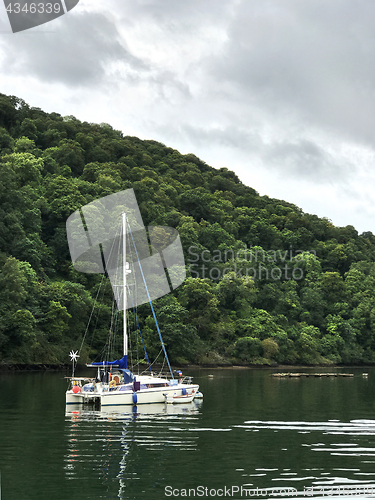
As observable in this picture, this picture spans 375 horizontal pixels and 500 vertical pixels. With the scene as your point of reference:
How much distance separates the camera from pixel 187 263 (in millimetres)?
111062

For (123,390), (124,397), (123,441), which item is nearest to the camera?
(123,441)

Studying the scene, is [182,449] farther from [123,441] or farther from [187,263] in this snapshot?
[187,263]

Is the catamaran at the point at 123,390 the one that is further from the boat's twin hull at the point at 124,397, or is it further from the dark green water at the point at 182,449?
the dark green water at the point at 182,449

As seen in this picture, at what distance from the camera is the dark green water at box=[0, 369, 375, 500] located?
53.9 feet

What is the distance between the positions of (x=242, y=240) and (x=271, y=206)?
72.7ft

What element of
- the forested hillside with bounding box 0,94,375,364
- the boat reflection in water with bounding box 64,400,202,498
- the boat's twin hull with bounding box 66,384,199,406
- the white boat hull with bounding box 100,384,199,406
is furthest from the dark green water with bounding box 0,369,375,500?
the forested hillside with bounding box 0,94,375,364

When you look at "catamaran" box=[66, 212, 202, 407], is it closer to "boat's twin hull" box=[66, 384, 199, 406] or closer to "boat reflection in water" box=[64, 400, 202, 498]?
"boat's twin hull" box=[66, 384, 199, 406]

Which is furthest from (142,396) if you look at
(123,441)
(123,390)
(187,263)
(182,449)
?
(187,263)

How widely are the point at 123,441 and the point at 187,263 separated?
88.1 meters

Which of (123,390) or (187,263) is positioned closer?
(123,390)

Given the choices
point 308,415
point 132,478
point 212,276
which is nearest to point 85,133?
point 212,276

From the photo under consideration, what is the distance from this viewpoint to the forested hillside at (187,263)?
7750 centimetres

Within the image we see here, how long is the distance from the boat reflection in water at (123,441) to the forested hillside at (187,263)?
3867cm

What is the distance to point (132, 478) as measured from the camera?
17.3 meters
